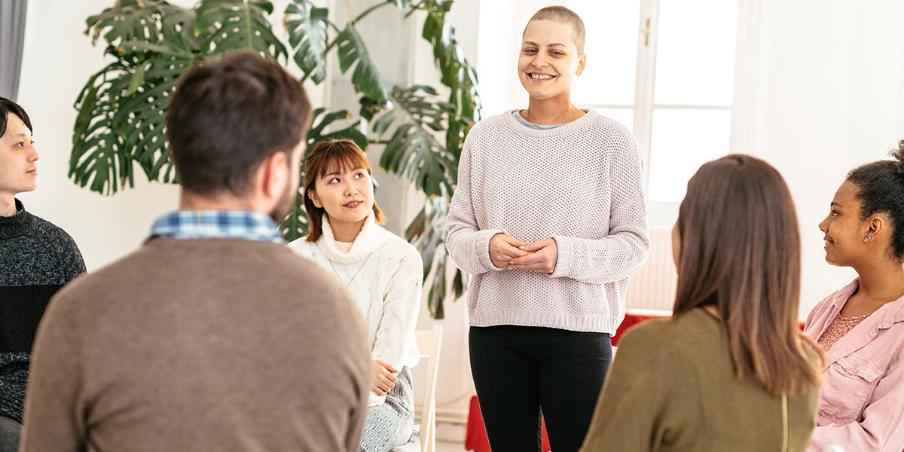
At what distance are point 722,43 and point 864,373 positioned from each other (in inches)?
132

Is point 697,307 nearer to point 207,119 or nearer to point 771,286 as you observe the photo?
point 771,286

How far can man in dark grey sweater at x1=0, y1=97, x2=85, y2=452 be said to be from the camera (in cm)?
265

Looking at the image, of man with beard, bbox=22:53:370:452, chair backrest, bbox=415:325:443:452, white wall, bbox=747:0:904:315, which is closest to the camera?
man with beard, bbox=22:53:370:452

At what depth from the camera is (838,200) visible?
2.38 meters

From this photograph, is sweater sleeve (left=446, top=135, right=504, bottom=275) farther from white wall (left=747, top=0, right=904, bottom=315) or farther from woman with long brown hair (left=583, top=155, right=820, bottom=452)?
white wall (left=747, top=0, right=904, bottom=315)

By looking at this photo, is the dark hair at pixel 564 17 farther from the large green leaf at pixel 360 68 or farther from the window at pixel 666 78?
the window at pixel 666 78

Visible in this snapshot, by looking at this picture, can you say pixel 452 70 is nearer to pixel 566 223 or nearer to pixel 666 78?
pixel 666 78

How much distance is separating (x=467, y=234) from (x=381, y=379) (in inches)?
24.2

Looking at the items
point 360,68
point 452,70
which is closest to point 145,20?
point 360,68

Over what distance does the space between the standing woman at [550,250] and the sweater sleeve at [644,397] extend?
2.44 feet

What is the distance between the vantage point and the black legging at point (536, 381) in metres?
2.18

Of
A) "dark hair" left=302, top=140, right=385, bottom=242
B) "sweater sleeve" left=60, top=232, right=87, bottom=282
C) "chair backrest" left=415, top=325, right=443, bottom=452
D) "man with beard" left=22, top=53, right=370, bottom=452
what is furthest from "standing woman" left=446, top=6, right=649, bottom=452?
"sweater sleeve" left=60, top=232, right=87, bottom=282

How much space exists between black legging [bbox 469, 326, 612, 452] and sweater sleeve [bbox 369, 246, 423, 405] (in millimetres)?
541

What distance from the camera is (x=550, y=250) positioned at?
2164 mm
